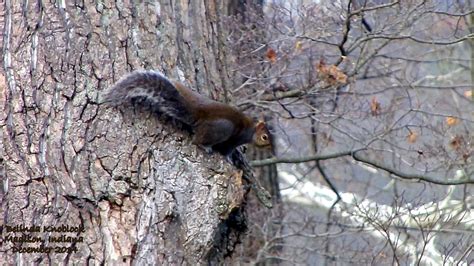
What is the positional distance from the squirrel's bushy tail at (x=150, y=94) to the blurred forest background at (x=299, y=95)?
61 millimetres

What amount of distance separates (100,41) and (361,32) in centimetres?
389

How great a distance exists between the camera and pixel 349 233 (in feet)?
24.2

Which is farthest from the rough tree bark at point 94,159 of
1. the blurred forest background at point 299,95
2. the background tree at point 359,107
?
the background tree at point 359,107

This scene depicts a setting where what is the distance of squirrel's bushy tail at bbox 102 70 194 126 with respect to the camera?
317cm

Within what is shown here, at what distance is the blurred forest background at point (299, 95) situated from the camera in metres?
3.16

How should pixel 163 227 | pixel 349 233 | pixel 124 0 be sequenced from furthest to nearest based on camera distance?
pixel 349 233, pixel 124 0, pixel 163 227

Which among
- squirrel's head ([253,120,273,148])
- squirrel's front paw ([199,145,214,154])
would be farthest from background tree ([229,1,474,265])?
squirrel's front paw ([199,145,214,154])

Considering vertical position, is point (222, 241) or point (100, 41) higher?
point (100, 41)

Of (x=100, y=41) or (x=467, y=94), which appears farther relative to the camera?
(x=467, y=94)

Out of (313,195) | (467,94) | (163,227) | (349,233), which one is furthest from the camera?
(313,195)

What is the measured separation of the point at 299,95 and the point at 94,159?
3878mm

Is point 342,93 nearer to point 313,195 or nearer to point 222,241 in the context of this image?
point 313,195

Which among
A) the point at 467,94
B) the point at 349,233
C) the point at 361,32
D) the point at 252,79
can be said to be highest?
the point at 467,94

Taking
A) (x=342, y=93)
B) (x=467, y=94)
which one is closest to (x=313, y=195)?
(x=467, y=94)
